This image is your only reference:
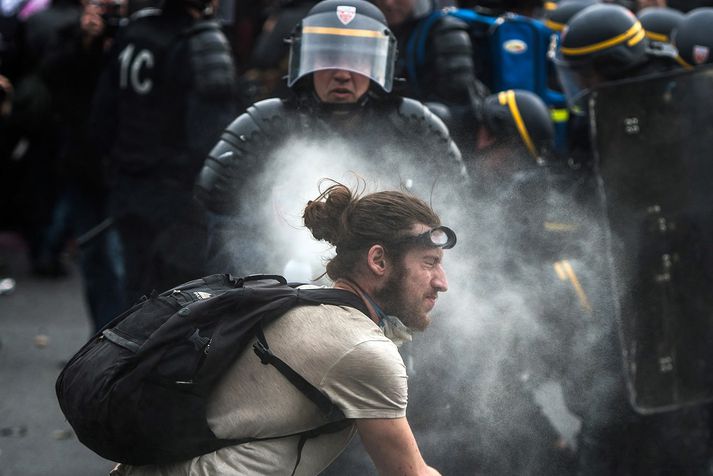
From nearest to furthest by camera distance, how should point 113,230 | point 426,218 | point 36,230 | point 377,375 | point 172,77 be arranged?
1. point 377,375
2. point 426,218
3. point 172,77
4. point 113,230
5. point 36,230

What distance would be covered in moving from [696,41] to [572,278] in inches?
51.4

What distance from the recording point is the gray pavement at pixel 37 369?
19.9 ft

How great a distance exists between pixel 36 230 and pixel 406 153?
5881mm

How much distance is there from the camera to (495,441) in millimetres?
4391

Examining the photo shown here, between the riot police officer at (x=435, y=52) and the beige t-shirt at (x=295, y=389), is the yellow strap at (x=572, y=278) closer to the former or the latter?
the riot police officer at (x=435, y=52)

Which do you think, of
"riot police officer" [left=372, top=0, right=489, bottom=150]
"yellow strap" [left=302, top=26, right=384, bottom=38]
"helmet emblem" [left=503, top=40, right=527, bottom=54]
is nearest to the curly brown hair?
"yellow strap" [left=302, top=26, right=384, bottom=38]

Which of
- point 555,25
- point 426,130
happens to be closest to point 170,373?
point 426,130

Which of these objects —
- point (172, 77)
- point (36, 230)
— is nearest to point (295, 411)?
point (172, 77)

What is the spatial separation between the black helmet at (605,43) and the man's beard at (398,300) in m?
2.34

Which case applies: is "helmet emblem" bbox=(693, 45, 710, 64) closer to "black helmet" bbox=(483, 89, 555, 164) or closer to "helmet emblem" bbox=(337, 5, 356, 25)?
"black helmet" bbox=(483, 89, 555, 164)

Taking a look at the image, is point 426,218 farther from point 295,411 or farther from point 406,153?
point 406,153

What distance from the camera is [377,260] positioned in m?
3.11

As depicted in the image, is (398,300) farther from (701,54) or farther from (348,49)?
(701,54)

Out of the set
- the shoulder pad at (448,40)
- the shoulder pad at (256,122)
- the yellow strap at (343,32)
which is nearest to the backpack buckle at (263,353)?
the shoulder pad at (256,122)
